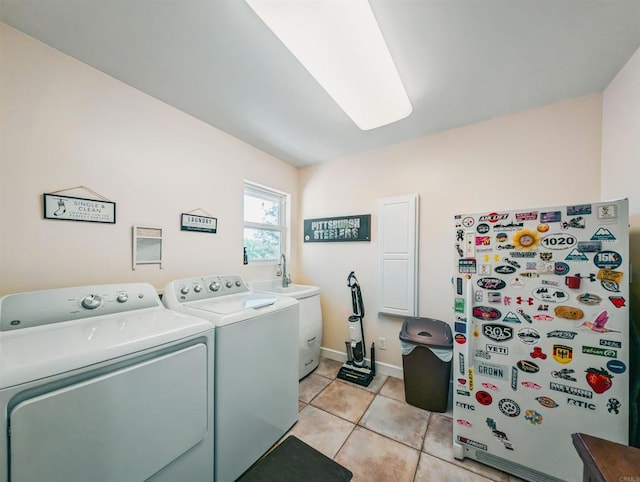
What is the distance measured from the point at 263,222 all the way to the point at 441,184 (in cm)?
199

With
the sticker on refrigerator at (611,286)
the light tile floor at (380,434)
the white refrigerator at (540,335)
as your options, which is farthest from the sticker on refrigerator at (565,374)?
the light tile floor at (380,434)

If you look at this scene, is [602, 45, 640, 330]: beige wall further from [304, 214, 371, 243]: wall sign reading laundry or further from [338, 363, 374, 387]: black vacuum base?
[338, 363, 374, 387]: black vacuum base

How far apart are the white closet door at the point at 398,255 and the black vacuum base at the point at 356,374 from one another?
2.16ft

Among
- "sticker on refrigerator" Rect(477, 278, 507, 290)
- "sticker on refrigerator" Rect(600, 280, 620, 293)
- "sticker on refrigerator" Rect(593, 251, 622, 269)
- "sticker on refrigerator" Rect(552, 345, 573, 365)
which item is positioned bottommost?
"sticker on refrigerator" Rect(552, 345, 573, 365)

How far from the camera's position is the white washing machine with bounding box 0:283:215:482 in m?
0.72

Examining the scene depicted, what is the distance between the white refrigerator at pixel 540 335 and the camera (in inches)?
46.7

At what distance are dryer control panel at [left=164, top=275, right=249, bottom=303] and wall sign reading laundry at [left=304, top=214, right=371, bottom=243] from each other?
47.8 inches

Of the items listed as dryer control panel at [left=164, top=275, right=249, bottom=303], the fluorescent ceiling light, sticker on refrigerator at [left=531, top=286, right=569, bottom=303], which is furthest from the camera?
dryer control panel at [left=164, top=275, right=249, bottom=303]

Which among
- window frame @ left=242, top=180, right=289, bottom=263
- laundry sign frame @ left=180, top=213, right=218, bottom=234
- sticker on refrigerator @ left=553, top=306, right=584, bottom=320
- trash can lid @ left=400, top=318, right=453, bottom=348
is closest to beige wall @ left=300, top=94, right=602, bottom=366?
trash can lid @ left=400, top=318, right=453, bottom=348

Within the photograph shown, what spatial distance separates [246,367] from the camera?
1392mm

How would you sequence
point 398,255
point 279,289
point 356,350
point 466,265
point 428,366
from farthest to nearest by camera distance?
point 279,289 → point 356,350 → point 398,255 → point 428,366 → point 466,265

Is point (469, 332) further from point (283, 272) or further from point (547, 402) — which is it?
point (283, 272)

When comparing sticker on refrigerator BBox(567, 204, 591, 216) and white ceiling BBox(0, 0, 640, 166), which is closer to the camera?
white ceiling BBox(0, 0, 640, 166)

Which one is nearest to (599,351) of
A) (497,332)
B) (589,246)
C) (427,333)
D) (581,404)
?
(581,404)
